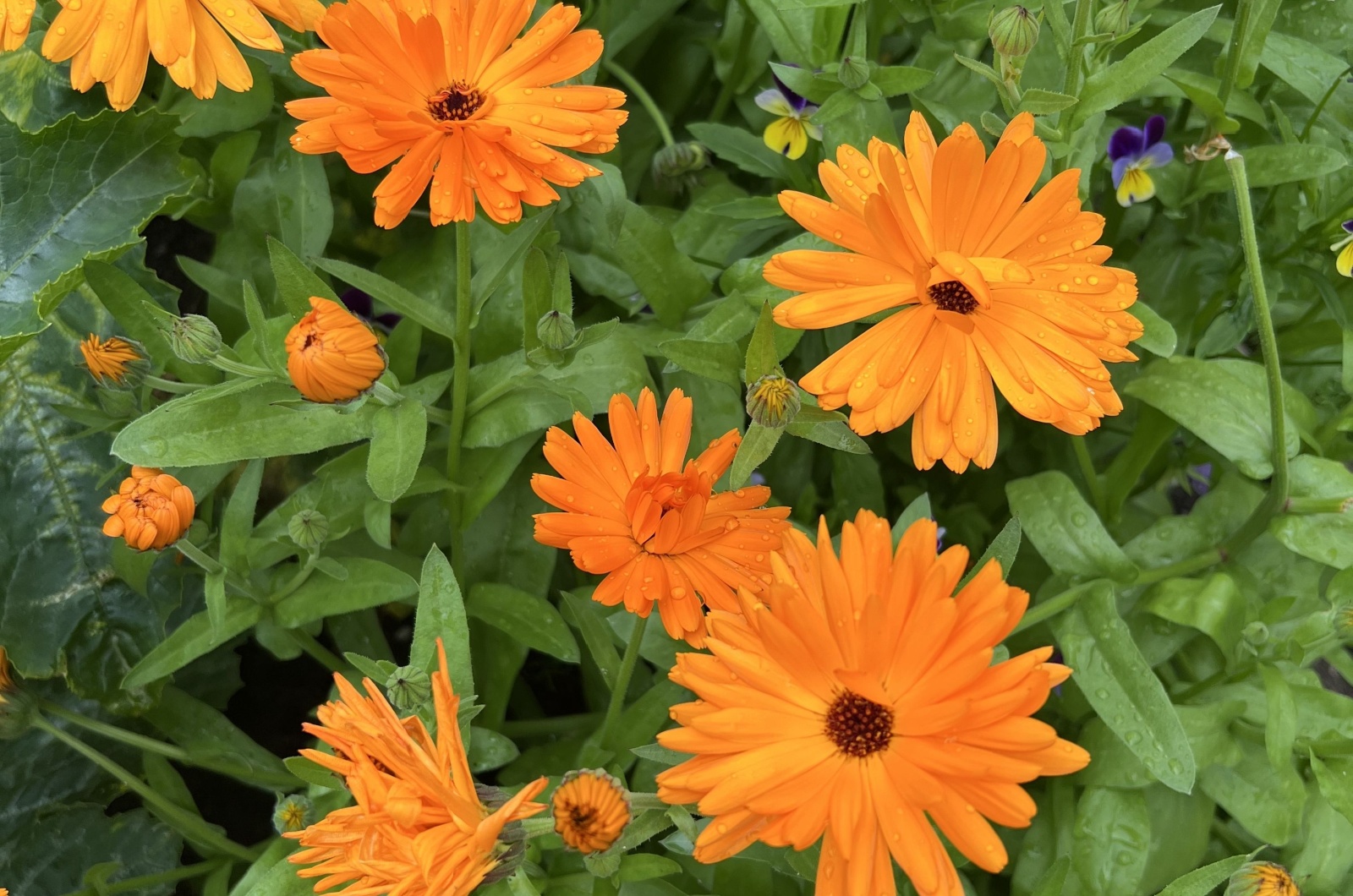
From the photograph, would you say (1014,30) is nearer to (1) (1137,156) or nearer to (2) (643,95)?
(1) (1137,156)

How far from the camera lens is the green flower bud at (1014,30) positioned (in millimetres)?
856

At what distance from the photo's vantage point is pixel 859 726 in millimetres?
718

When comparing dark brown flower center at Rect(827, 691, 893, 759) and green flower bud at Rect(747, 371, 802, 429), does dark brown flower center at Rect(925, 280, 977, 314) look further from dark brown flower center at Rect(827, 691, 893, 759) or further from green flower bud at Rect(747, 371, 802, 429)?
dark brown flower center at Rect(827, 691, 893, 759)

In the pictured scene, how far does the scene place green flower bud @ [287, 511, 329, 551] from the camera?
0.94 meters

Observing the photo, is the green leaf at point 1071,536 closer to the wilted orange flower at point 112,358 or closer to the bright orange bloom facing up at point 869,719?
the bright orange bloom facing up at point 869,719

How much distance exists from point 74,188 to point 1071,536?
116 centimetres

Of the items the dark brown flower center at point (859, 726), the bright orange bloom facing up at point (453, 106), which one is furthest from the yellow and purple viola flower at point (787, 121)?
the dark brown flower center at point (859, 726)

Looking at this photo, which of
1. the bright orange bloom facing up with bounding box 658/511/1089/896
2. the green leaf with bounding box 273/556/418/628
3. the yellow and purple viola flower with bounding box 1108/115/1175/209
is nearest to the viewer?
the bright orange bloom facing up with bounding box 658/511/1089/896

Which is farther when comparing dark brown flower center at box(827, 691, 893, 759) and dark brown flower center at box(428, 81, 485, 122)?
dark brown flower center at box(428, 81, 485, 122)

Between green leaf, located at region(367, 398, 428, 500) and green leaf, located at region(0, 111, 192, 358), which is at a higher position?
green leaf, located at region(0, 111, 192, 358)

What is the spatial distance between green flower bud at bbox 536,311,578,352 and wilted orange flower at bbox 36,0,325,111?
331 mm

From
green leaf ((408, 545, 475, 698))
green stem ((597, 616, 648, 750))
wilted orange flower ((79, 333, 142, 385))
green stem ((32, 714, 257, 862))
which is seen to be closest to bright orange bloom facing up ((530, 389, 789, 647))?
green stem ((597, 616, 648, 750))

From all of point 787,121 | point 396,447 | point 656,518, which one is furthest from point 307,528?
point 787,121

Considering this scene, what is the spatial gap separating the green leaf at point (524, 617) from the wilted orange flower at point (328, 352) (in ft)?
1.14
